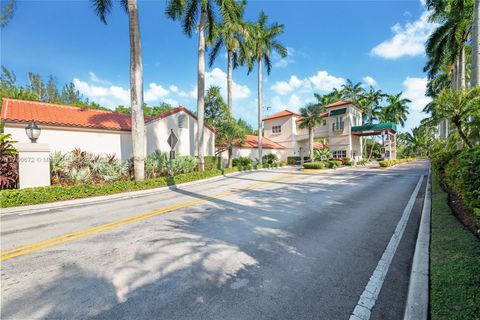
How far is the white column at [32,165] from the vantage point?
8844 mm

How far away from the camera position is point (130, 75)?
11711 mm

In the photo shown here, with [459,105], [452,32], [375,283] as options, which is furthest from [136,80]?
[452,32]

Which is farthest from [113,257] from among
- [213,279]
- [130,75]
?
[130,75]

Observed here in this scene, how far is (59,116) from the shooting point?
49.8 ft

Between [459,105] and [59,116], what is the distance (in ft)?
74.3

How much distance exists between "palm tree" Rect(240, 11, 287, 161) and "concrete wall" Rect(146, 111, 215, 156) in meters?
6.91

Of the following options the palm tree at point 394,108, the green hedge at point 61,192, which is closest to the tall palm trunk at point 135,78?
the green hedge at point 61,192

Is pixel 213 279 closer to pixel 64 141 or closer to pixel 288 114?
pixel 64 141

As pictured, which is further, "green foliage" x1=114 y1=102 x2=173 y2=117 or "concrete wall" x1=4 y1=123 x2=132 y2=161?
"green foliage" x1=114 y1=102 x2=173 y2=117

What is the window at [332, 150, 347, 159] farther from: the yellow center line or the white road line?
the yellow center line

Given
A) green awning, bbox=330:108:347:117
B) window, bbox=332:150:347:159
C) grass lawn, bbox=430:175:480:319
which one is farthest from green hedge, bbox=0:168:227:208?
green awning, bbox=330:108:347:117

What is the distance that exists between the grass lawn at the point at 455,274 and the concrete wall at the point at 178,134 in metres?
17.8

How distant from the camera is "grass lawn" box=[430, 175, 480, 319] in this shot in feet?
7.44

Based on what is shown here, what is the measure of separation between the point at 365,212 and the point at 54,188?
11.7 meters
